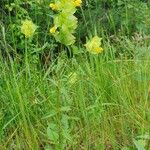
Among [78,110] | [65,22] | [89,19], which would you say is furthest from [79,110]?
[89,19]

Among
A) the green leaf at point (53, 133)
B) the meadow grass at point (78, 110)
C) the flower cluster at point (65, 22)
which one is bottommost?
the meadow grass at point (78, 110)

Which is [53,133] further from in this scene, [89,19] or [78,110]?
[89,19]

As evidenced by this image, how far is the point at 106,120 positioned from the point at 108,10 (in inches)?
104

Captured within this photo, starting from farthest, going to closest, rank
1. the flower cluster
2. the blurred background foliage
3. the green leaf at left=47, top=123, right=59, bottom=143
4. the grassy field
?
1. the blurred background foliage
2. the grassy field
3. the green leaf at left=47, top=123, right=59, bottom=143
4. the flower cluster

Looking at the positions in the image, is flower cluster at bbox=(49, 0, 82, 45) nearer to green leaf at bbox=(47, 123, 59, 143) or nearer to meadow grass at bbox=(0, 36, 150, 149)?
meadow grass at bbox=(0, 36, 150, 149)

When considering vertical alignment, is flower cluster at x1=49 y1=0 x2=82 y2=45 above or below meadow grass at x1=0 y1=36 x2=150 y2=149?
above

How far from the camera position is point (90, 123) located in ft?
7.10

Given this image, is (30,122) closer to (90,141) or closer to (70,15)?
(90,141)

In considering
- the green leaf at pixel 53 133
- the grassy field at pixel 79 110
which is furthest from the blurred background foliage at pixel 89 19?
the green leaf at pixel 53 133

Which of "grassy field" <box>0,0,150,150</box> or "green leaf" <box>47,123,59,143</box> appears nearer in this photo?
"green leaf" <box>47,123,59,143</box>

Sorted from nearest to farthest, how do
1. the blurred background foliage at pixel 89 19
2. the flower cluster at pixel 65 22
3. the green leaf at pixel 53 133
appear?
the flower cluster at pixel 65 22 → the green leaf at pixel 53 133 → the blurred background foliage at pixel 89 19

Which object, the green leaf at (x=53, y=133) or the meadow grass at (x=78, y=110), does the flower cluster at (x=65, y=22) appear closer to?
the meadow grass at (x=78, y=110)

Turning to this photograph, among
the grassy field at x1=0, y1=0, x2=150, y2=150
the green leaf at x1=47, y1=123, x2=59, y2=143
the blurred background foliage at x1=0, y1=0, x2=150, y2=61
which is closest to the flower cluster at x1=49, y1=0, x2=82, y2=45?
the grassy field at x1=0, y1=0, x2=150, y2=150

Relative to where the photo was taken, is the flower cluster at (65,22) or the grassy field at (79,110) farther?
the grassy field at (79,110)
